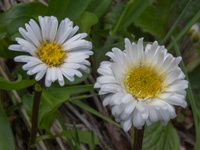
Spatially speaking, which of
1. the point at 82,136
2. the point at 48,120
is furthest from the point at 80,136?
the point at 48,120

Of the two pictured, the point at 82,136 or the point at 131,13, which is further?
the point at 131,13

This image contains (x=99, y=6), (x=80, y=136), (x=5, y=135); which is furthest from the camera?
(x=99, y=6)

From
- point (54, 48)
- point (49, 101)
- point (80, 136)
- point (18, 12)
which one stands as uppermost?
point (54, 48)

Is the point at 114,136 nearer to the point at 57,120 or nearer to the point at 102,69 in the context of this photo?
the point at 57,120

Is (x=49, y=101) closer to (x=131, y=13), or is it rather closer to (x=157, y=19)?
(x=131, y=13)

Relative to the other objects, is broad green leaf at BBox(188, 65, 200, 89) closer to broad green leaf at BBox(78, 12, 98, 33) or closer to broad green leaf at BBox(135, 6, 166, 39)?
broad green leaf at BBox(135, 6, 166, 39)

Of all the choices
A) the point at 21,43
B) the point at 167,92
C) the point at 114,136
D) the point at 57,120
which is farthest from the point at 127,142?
the point at 21,43

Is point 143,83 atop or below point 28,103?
atop
